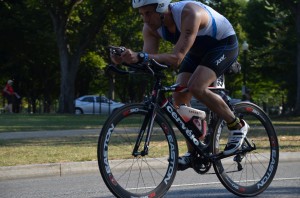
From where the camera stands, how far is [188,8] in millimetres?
5465

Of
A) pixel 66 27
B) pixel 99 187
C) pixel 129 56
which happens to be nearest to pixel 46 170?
pixel 99 187

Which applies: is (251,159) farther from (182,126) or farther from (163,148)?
(163,148)

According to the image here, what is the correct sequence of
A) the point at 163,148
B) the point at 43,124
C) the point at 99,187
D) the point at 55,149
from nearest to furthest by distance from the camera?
1. the point at 163,148
2. the point at 99,187
3. the point at 55,149
4. the point at 43,124

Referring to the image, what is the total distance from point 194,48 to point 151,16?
0.60m

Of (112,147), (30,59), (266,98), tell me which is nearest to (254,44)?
(30,59)

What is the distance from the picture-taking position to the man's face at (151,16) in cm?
544

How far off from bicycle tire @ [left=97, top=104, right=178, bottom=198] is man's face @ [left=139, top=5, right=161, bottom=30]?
28.4 inches

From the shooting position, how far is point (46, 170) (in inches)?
356

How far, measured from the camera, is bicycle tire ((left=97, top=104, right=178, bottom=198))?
16.6ft

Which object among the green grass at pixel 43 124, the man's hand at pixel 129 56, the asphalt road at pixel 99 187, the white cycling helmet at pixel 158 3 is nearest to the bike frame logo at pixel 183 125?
the man's hand at pixel 129 56

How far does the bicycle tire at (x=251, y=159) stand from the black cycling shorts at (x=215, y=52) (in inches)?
19.9

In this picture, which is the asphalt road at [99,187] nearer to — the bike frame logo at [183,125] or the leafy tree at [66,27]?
the bike frame logo at [183,125]

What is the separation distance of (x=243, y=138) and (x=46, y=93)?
5226 centimetres

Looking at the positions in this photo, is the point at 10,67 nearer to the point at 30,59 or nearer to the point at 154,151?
the point at 30,59
